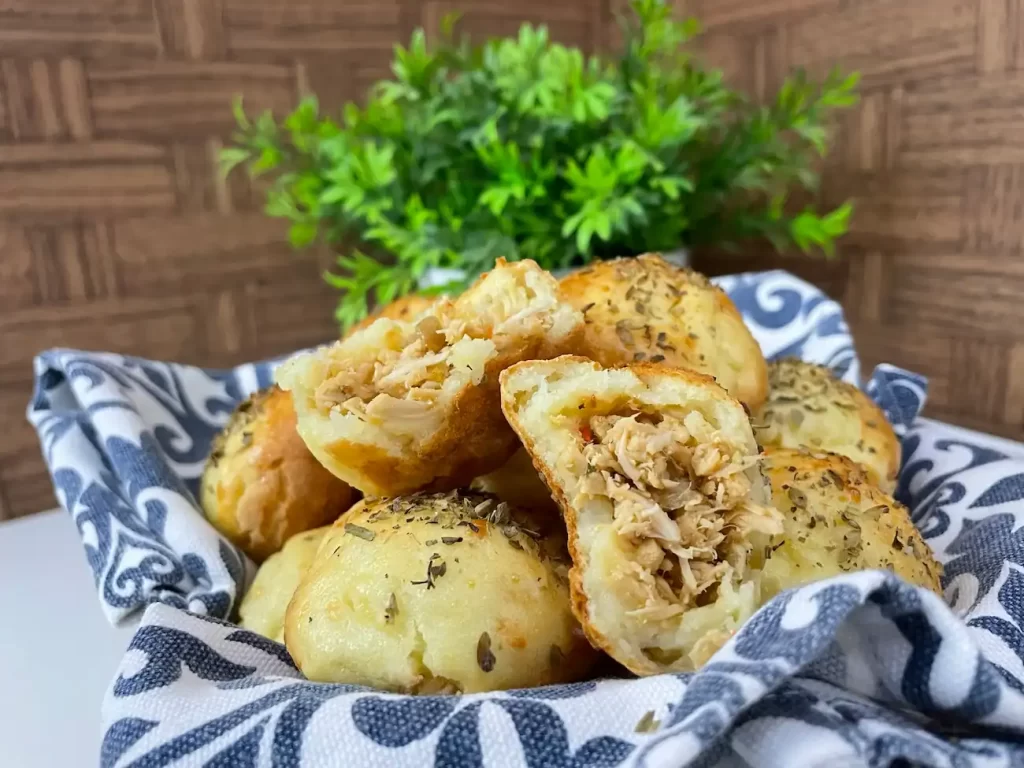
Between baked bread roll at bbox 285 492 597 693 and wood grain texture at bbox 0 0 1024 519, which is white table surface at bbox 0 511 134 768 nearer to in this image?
baked bread roll at bbox 285 492 597 693

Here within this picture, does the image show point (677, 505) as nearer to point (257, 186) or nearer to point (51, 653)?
point (51, 653)

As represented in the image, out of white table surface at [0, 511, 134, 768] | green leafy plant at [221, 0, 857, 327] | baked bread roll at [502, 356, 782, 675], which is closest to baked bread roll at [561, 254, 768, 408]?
baked bread roll at [502, 356, 782, 675]

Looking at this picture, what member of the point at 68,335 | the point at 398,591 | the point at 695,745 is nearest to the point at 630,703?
the point at 695,745

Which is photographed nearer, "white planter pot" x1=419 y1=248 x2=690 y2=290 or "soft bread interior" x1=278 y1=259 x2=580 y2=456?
"soft bread interior" x1=278 y1=259 x2=580 y2=456

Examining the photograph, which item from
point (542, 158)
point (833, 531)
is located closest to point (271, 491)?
point (833, 531)

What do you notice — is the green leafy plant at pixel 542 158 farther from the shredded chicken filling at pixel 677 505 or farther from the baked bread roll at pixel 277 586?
the shredded chicken filling at pixel 677 505

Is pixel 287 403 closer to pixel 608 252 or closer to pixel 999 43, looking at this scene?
pixel 608 252
